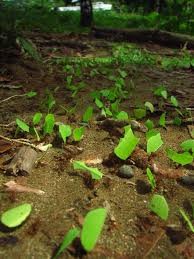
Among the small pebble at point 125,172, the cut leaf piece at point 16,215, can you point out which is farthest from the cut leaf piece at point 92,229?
the small pebble at point 125,172

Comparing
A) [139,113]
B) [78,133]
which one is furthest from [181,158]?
[139,113]

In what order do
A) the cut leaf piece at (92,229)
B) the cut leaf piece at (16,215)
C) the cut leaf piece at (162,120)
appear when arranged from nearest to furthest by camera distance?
the cut leaf piece at (92,229), the cut leaf piece at (16,215), the cut leaf piece at (162,120)

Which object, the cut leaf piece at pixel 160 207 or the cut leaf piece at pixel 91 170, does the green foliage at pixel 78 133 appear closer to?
the cut leaf piece at pixel 91 170

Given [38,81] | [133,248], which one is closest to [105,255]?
[133,248]

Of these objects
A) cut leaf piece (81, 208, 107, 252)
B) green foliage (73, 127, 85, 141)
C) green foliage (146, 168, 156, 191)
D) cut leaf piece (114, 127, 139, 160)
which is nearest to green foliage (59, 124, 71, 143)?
green foliage (73, 127, 85, 141)

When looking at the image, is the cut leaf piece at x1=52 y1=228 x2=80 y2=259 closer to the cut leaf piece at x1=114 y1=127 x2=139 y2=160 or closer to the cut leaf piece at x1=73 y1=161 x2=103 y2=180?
the cut leaf piece at x1=73 y1=161 x2=103 y2=180

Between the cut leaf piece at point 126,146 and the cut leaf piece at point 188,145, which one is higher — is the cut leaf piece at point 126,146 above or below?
above
